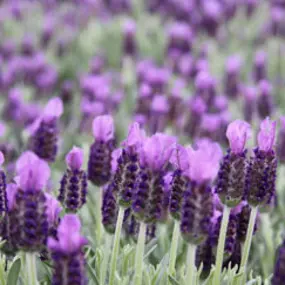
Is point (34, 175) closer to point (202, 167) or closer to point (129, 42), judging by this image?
point (202, 167)

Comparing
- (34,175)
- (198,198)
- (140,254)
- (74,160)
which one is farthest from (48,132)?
(198,198)

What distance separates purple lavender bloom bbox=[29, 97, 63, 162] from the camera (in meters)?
2.87

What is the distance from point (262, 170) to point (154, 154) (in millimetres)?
444

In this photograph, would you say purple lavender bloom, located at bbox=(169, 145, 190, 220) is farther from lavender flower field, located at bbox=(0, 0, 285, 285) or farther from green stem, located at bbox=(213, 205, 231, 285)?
green stem, located at bbox=(213, 205, 231, 285)

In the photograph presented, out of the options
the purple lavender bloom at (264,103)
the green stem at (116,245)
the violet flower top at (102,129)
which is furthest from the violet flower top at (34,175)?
the purple lavender bloom at (264,103)

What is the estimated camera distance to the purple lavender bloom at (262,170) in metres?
2.11

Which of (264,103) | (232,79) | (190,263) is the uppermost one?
(232,79)

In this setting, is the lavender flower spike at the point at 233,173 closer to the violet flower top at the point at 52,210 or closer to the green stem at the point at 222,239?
the green stem at the point at 222,239

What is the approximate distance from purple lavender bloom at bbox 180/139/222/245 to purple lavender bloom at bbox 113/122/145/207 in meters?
0.28

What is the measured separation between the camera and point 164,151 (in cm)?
195

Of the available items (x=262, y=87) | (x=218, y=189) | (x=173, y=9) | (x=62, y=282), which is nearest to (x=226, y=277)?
(x=218, y=189)

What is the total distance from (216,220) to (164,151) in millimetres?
562

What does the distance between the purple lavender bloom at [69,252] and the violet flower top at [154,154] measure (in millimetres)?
330

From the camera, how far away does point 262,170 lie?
2.11m
